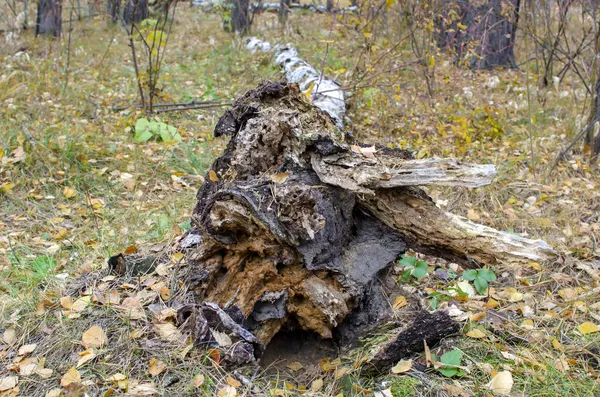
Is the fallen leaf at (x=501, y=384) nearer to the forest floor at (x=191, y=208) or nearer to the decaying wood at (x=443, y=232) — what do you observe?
the forest floor at (x=191, y=208)

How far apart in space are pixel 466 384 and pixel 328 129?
4.67 feet

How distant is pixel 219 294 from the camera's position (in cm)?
271

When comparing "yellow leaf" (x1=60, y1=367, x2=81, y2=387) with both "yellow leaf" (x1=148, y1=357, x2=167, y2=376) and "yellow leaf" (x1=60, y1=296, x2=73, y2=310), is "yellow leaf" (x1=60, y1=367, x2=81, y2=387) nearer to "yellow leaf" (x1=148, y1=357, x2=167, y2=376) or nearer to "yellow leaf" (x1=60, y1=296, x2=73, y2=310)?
"yellow leaf" (x1=148, y1=357, x2=167, y2=376)

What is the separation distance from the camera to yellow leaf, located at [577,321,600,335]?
8.71 ft

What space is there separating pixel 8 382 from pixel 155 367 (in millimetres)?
686

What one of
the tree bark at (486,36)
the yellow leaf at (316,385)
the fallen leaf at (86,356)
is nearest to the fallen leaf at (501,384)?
the yellow leaf at (316,385)

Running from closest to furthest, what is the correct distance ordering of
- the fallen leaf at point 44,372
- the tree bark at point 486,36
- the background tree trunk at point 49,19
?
the fallen leaf at point 44,372 → the tree bark at point 486,36 → the background tree trunk at point 49,19

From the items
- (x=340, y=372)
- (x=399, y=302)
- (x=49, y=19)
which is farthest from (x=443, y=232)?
(x=49, y=19)

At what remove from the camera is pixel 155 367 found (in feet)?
7.75

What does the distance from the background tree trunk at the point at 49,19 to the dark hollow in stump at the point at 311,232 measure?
738cm

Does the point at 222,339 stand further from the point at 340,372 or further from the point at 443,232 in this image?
the point at 443,232

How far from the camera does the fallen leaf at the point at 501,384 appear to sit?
88.7 inches

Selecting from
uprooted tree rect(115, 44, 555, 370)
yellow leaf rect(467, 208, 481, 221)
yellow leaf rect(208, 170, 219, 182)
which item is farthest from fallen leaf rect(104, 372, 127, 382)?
yellow leaf rect(467, 208, 481, 221)

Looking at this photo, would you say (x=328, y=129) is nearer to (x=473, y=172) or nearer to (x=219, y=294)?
(x=473, y=172)
